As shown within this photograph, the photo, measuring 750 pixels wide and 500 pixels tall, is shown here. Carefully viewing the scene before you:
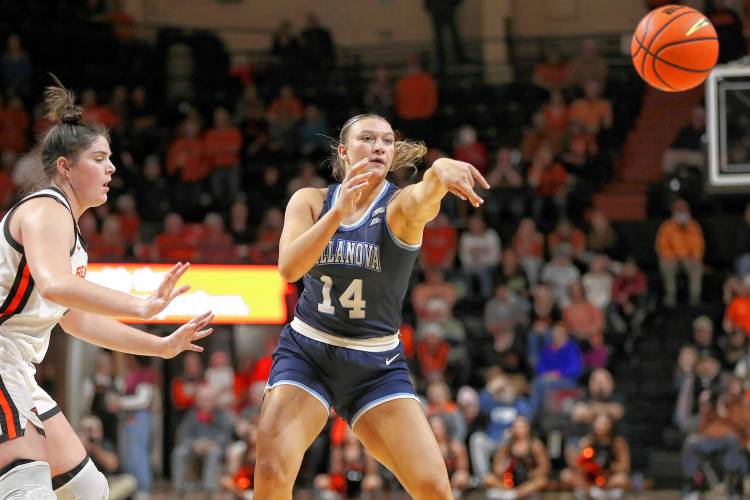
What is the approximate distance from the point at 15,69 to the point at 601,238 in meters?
8.96

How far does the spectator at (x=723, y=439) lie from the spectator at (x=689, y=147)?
15.1 ft

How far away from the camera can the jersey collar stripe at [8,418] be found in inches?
169

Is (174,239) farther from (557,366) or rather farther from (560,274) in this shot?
(557,366)

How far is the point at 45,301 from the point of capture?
4.50 meters

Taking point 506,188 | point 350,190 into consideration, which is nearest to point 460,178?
point 350,190

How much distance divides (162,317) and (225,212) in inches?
222

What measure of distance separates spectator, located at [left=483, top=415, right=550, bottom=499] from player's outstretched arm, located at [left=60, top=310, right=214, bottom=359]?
7885 mm

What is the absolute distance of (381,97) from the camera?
18.0 metres

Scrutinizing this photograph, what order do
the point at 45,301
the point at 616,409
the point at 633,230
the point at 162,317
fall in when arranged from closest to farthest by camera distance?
the point at 45,301 < the point at 162,317 < the point at 616,409 < the point at 633,230

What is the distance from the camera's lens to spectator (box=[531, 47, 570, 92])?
58.8ft

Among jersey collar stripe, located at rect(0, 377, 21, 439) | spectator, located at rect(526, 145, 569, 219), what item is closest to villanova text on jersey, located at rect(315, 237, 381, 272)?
jersey collar stripe, located at rect(0, 377, 21, 439)

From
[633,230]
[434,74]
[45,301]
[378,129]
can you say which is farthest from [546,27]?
[45,301]

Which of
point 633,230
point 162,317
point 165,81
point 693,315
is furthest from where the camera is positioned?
point 165,81

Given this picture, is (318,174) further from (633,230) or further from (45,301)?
(45,301)
